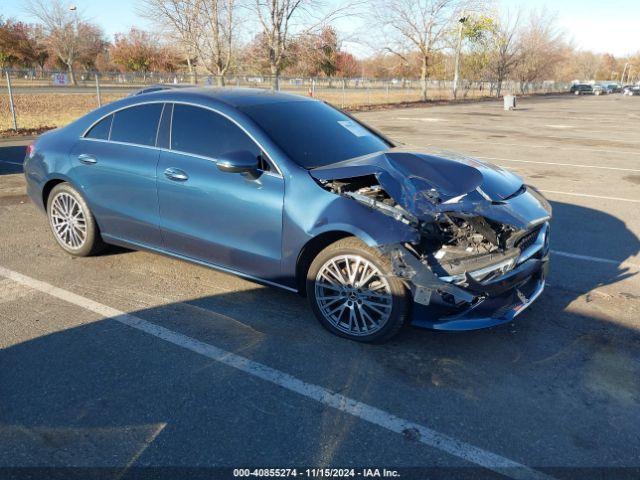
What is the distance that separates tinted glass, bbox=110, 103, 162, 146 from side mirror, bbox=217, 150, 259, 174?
1.03 m

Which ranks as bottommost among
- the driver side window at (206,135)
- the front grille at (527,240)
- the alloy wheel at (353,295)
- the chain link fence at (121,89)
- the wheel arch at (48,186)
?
the alloy wheel at (353,295)

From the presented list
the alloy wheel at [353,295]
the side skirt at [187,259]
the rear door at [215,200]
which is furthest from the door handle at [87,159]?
the alloy wheel at [353,295]

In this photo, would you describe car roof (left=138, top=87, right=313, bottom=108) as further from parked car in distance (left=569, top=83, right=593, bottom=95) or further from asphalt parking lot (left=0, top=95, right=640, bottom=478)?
parked car in distance (left=569, top=83, right=593, bottom=95)

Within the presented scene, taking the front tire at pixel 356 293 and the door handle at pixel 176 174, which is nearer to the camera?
the front tire at pixel 356 293

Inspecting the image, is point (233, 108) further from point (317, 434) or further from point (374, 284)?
point (317, 434)

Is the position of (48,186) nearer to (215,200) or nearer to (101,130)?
(101,130)

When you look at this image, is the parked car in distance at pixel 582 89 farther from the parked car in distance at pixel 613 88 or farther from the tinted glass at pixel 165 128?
the tinted glass at pixel 165 128

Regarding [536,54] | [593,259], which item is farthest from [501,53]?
[593,259]

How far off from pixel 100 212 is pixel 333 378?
289 centimetres

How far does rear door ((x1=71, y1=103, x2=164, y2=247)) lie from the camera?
4.36 m

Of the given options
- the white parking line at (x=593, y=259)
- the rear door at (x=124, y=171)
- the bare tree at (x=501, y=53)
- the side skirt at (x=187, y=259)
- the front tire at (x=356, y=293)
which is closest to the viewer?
the front tire at (x=356, y=293)

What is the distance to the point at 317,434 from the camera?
8.76 ft

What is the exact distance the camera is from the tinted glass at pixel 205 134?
13.0 ft

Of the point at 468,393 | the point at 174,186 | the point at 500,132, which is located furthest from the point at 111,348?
the point at 500,132
